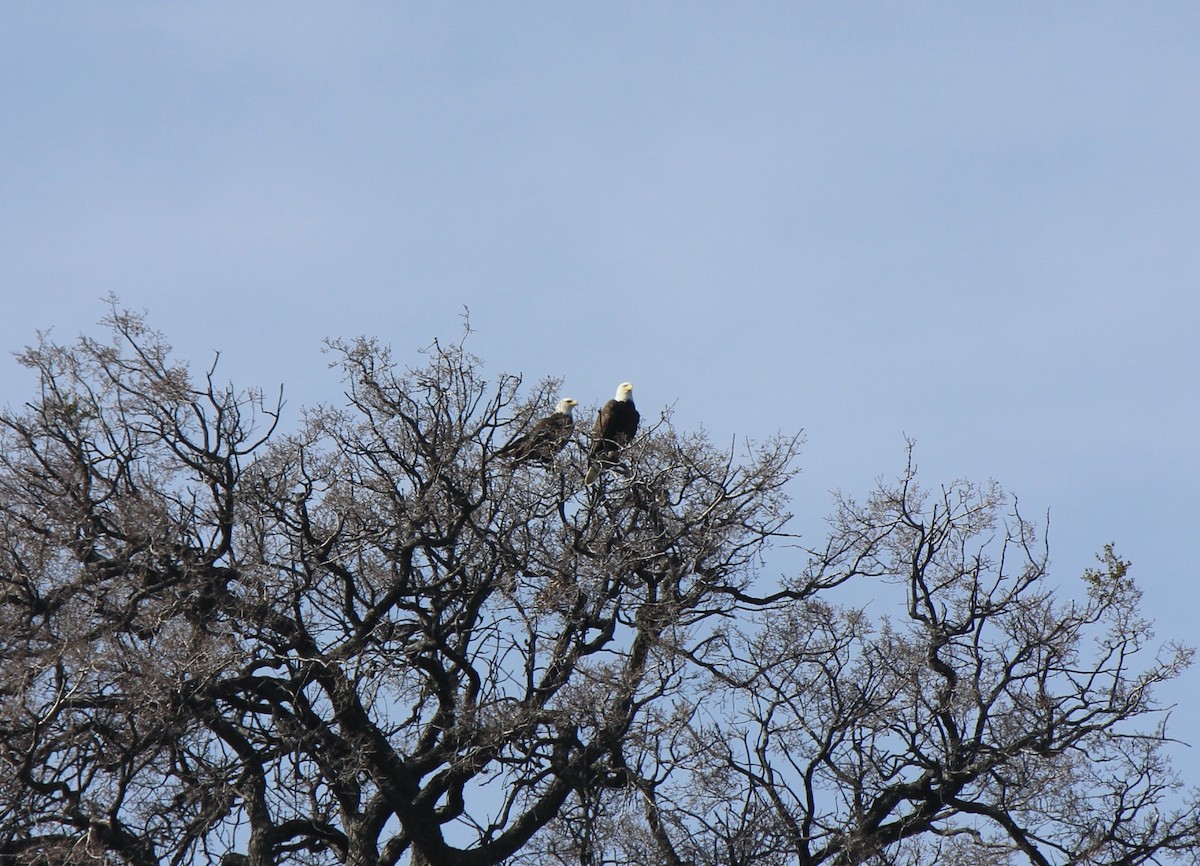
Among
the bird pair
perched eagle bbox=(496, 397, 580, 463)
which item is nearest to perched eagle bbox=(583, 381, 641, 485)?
the bird pair

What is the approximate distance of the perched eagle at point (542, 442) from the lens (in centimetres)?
1301

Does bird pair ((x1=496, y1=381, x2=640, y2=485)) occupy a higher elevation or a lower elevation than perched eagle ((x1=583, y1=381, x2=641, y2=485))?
lower

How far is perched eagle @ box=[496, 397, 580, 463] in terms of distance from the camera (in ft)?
42.7

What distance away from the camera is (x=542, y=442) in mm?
13469

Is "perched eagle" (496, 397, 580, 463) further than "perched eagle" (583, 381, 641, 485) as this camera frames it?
No

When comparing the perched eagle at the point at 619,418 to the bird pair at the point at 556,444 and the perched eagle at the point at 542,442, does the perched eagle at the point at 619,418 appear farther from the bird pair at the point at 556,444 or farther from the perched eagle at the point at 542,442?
the perched eagle at the point at 542,442

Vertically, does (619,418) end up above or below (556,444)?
above

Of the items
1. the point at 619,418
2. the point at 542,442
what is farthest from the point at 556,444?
the point at 619,418

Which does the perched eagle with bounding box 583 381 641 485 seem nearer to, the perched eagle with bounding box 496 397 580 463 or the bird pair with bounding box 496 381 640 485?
the bird pair with bounding box 496 381 640 485

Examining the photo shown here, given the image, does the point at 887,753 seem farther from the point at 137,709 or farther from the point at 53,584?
the point at 53,584

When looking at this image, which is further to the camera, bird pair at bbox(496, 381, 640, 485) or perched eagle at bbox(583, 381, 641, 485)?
perched eagle at bbox(583, 381, 641, 485)

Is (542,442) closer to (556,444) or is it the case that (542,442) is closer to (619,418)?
(556,444)

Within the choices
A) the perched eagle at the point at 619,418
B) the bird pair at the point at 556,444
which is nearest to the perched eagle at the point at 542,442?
the bird pair at the point at 556,444

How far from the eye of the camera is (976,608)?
485 inches
